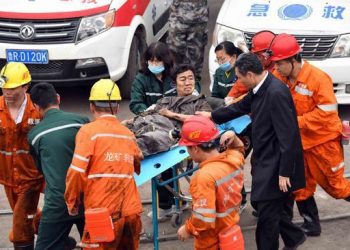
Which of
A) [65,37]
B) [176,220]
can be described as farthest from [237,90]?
[65,37]

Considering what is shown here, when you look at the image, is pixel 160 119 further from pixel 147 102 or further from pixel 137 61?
pixel 137 61

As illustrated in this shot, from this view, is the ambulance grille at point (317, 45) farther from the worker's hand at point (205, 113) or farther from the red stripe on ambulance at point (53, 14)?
the worker's hand at point (205, 113)

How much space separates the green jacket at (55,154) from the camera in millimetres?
5492

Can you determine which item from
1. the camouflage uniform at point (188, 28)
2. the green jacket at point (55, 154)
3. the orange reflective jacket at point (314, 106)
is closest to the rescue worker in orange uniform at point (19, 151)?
the green jacket at point (55, 154)

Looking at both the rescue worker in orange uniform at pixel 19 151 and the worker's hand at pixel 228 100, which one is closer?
the rescue worker in orange uniform at pixel 19 151

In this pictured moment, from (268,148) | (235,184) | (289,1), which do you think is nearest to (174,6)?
(289,1)

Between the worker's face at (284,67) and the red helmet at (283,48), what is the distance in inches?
2.4

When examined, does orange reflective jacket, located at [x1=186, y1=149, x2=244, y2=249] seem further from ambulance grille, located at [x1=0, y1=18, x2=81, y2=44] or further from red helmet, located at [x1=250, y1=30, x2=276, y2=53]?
ambulance grille, located at [x1=0, y1=18, x2=81, y2=44]

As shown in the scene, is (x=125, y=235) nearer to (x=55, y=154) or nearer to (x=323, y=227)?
(x=55, y=154)

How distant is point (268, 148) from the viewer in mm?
5801

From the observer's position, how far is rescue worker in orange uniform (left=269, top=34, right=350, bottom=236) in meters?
6.15

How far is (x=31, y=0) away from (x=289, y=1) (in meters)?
3.02

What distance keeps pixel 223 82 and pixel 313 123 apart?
3.90ft

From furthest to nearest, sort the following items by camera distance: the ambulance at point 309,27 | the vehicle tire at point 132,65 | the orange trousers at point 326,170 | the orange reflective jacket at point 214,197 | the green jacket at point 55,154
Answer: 1. the vehicle tire at point 132,65
2. the ambulance at point 309,27
3. the orange trousers at point 326,170
4. the green jacket at point 55,154
5. the orange reflective jacket at point 214,197
